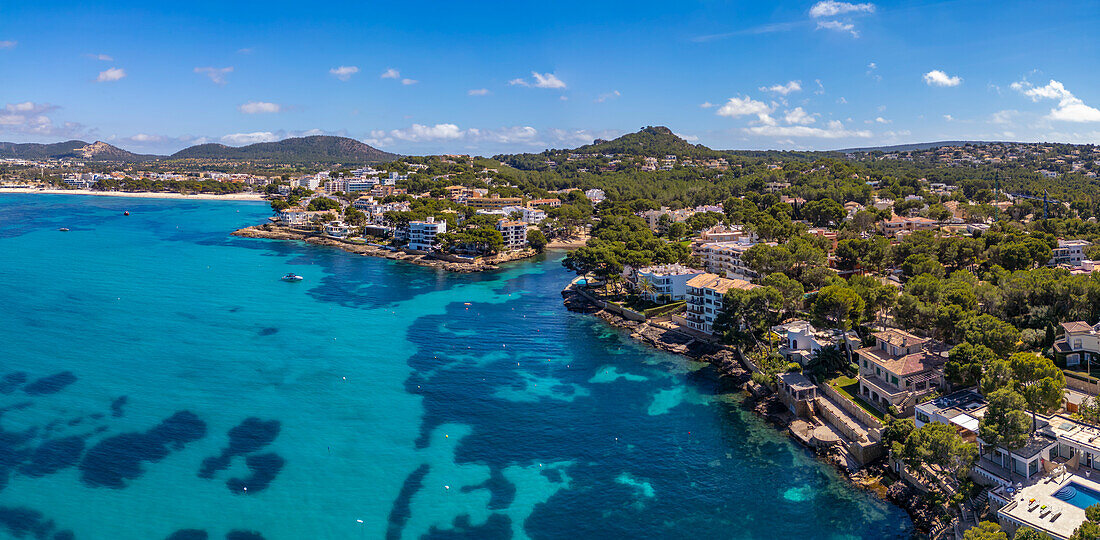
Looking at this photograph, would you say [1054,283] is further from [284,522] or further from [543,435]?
[284,522]

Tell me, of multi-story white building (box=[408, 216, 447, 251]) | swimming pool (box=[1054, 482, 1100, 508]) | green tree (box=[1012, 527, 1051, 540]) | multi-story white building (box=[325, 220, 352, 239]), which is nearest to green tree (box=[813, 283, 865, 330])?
swimming pool (box=[1054, 482, 1100, 508])

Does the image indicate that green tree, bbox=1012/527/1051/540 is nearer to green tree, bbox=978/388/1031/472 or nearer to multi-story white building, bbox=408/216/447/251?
green tree, bbox=978/388/1031/472

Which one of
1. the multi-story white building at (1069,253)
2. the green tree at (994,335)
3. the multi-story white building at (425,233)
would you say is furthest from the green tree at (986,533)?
the multi-story white building at (425,233)

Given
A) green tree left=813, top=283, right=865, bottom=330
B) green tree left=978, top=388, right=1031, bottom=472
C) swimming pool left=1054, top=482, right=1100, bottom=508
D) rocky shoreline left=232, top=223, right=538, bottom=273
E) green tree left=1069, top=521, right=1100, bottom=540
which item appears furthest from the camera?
rocky shoreline left=232, top=223, right=538, bottom=273

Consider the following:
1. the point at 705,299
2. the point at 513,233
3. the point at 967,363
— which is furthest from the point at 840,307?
the point at 513,233

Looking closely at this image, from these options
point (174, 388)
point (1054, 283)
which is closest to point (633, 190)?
point (1054, 283)

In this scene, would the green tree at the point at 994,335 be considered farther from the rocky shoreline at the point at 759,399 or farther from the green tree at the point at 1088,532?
the green tree at the point at 1088,532
